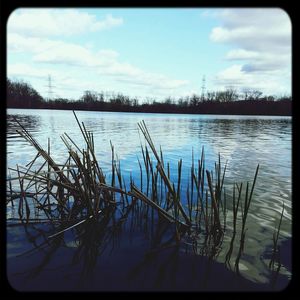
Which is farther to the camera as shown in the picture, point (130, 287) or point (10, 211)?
point (10, 211)

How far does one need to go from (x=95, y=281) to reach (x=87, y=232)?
1364 mm

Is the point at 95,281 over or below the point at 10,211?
below

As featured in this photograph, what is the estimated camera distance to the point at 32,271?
3.96 metres

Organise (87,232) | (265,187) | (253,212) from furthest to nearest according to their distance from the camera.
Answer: (265,187) → (253,212) → (87,232)

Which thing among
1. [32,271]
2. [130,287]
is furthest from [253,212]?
[32,271]

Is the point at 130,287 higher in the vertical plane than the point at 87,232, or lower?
lower
